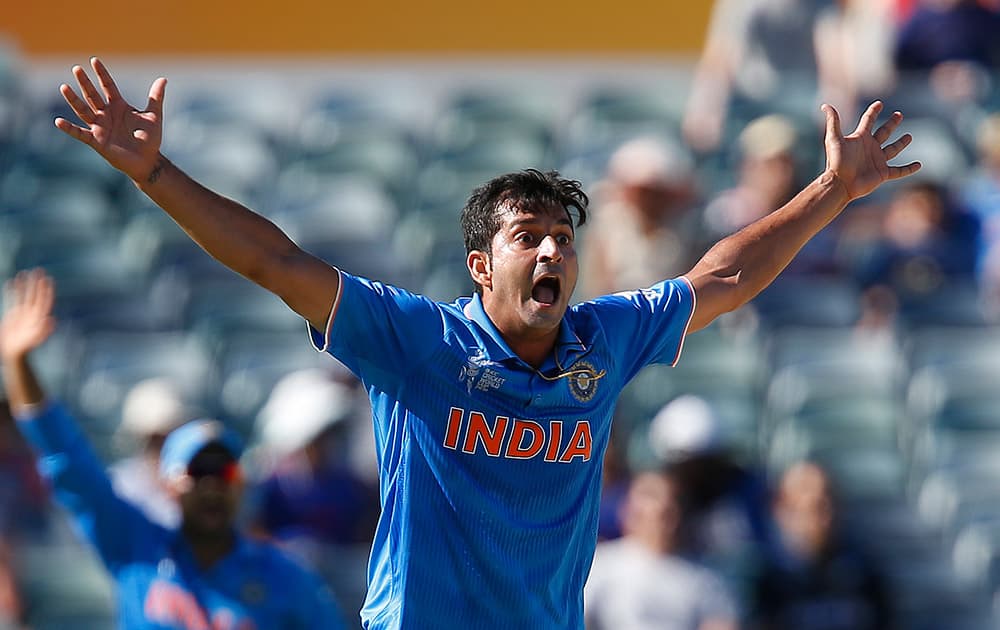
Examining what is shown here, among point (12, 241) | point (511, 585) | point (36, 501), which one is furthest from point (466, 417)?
point (12, 241)

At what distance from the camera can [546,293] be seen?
4066 mm

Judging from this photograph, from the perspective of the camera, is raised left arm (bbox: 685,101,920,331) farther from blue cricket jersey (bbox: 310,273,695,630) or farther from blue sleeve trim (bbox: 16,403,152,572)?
blue sleeve trim (bbox: 16,403,152,572)

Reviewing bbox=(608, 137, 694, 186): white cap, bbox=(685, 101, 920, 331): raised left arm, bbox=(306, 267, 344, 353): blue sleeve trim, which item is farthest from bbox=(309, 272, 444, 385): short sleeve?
bbox=(608, 137, 694, 186): white cap

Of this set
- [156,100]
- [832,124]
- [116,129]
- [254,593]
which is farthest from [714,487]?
[116,129]

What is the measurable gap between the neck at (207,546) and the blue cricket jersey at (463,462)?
1.94 m

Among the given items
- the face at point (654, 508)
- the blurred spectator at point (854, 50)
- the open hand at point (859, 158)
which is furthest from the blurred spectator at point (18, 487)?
the blurred spectator at point (854, 50)

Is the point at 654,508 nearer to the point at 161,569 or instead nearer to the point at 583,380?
the point at 161,569

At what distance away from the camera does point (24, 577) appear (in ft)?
24.2

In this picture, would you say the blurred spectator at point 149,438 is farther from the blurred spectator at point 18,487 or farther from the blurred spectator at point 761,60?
the blurred spectator at point 761,60

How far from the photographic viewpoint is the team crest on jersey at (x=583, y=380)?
415 cm

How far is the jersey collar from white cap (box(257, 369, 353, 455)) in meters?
3.60

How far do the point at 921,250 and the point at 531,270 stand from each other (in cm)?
582

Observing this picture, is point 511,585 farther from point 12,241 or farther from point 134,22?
point 134,22

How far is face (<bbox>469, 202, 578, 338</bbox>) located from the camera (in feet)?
13.2
